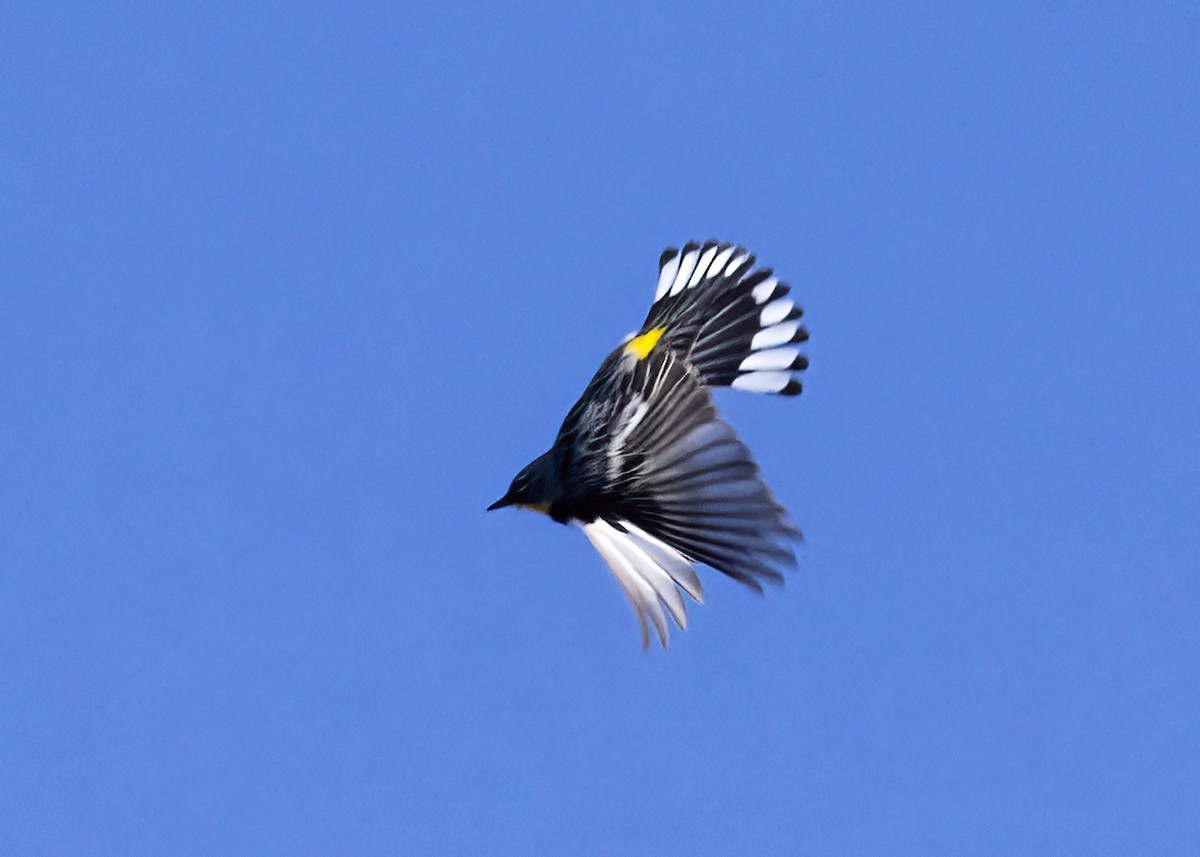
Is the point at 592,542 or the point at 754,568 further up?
the point at 592,542

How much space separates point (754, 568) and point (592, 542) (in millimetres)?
1186

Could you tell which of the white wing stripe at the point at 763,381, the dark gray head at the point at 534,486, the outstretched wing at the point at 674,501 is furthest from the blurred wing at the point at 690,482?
the white wing stripe at the point at 763,381

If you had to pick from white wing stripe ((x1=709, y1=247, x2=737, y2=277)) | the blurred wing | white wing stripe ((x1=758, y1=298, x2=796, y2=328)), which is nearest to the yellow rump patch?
white wing stripe ((x1=709, y1=247, x2=737, y2=277))

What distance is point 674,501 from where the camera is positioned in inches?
277

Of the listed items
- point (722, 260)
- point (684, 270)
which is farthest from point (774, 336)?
point (684, 270)

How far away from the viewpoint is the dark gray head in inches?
305

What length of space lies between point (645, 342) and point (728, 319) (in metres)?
0.51

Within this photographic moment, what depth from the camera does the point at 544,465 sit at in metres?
7.80

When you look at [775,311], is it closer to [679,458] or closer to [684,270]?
[684,270]

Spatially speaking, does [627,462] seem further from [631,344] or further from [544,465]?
[631,344]

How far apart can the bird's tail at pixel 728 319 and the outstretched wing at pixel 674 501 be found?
108cm

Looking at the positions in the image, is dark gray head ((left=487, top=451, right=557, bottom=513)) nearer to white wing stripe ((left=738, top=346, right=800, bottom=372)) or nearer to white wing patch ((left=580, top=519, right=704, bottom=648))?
white wing patch ((left=580, top=519, right=704, bottom=648))

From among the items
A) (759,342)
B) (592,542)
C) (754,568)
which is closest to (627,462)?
(592,542)

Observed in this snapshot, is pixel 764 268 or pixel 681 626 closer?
pixel 681 626
